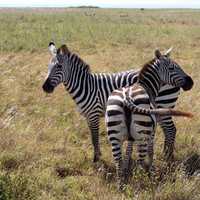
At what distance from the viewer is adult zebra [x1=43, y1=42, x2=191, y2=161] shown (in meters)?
6.86

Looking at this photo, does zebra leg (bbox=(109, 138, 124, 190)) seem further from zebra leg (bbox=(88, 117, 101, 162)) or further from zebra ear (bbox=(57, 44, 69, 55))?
zebra ear (bbox=(57, 44, 69, 55))

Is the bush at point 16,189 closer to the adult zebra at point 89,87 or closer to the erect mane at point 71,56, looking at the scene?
the adult zebra at point 89,87

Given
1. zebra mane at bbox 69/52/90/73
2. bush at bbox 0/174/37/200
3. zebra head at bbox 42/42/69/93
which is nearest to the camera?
bush at bbox 0/174/37/200

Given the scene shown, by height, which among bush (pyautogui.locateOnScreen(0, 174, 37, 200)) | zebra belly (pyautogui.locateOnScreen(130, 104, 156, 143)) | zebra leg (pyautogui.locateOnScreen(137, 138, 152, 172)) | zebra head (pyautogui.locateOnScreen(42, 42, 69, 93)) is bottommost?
bush (pyautogui.locateOnScreen(0, 174, 37, 200))

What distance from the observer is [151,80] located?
619 cm

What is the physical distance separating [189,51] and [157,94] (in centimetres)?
1232

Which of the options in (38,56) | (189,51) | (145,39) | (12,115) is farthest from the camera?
(145,39)

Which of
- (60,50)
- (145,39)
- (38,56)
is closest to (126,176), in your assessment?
(60,50)

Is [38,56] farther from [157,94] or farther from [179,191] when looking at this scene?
[179,191]

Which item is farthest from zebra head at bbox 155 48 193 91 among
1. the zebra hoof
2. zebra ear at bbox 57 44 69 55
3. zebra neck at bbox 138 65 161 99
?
the zebra hoof

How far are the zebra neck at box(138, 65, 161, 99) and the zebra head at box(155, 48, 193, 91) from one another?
13cm

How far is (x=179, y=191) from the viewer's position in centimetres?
478

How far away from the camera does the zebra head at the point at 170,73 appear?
642 centimetres

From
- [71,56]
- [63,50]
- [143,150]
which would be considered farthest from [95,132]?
[143,150]
